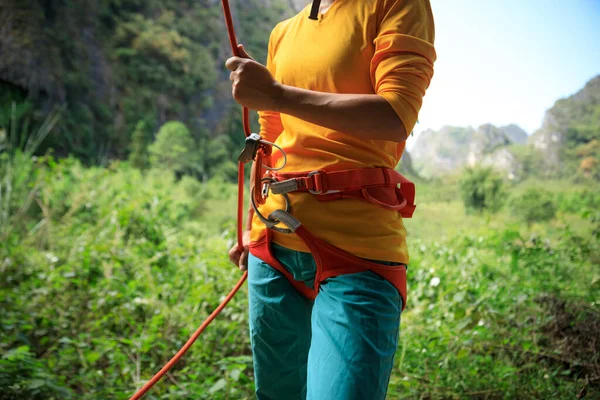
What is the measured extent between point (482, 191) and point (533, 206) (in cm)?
88

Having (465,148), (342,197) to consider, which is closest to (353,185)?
(342,197)

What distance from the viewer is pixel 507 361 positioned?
1746 mm

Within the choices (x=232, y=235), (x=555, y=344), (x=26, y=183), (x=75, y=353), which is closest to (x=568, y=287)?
(x=555, y=344)

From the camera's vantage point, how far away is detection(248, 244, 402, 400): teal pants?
0.74 m

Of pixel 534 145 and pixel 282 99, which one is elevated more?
pixel 534 145

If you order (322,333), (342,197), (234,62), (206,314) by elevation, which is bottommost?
(206,314)

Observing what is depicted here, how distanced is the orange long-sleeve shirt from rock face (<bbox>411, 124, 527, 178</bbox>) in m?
6.78

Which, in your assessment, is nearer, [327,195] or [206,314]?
[327,195]

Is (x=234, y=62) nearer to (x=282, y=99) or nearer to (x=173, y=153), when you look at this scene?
(x=282, y=99)

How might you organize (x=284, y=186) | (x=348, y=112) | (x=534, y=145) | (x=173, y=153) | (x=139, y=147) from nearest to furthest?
(x=348, y=112) → (x=284, y=186) → (x=534, y=145) → (x=173, y=153) → (x=139, y=147)

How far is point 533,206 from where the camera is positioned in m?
5.52

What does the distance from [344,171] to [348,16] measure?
0.26 metres

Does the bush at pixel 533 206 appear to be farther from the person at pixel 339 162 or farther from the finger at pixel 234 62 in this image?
the finger at pixel 234 62

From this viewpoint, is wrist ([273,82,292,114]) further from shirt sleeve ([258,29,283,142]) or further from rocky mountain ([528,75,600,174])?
rocky mountain ([528,75,600,174])
